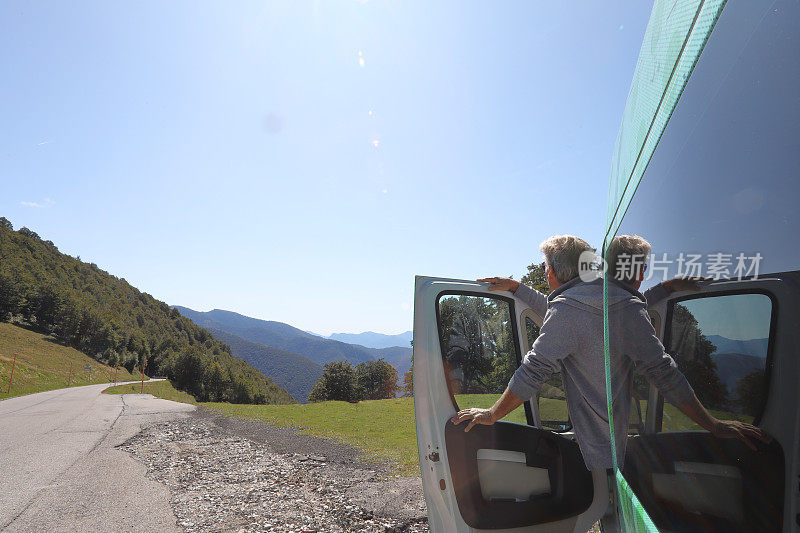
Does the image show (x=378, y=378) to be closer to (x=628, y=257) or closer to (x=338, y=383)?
(x=338, y=383)

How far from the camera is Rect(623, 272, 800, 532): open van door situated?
0.52 m

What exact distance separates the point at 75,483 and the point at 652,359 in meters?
7.23

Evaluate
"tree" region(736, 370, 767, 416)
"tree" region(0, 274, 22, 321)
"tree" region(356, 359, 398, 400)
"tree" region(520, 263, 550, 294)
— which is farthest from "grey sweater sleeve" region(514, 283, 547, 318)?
"tree" region(0, 274, 22, 321)

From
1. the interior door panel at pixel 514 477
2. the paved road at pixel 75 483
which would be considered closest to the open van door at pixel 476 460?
the interior door panel at pixel 514 477

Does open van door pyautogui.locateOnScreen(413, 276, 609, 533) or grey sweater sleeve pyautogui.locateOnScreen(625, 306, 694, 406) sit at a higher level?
grey sweater sleeve pyautogui.locateOnScreen(625, 306, 694, 406)

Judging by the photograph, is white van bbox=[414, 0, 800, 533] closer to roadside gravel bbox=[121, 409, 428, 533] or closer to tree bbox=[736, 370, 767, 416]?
tree bbox=[736, 370, 767, 416]

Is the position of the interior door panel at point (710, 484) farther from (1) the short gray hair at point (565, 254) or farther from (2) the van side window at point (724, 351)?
(1) the short gray hair at point (565, 254)

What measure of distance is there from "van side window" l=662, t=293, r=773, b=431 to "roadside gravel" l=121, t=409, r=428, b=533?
3.92m

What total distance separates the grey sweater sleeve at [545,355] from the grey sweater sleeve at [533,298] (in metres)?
1.10

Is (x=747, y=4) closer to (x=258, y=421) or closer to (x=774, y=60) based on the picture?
(x=774, y=60)

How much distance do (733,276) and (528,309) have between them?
2446 millimetres

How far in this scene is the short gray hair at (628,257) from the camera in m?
1.12

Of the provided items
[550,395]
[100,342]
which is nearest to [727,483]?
[550,395]

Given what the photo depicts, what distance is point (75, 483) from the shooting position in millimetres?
5559
